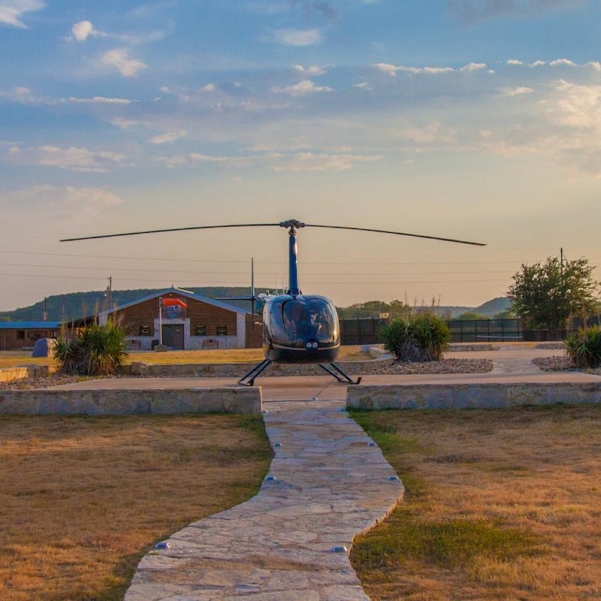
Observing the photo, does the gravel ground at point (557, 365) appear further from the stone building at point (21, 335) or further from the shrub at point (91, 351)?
the stone building at point (21, 335)

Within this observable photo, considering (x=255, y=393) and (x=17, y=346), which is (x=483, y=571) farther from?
(x=17, y=346)

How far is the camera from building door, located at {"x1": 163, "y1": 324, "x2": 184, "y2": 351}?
175 feet

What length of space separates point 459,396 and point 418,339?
1062cm

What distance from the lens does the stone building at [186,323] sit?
2079 inches

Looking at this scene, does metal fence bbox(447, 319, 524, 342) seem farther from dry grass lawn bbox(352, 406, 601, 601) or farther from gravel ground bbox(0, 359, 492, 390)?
dry grass lawn bbox(352, 406, 601, 601)

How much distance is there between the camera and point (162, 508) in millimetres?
6523

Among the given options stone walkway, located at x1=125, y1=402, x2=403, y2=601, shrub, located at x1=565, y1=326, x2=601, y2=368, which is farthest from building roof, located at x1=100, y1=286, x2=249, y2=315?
stone walkway, located at x1=125, y1=402, x2=403, y2=601

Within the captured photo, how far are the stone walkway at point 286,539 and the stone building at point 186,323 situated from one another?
44.8 m

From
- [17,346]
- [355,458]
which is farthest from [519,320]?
[355,458]

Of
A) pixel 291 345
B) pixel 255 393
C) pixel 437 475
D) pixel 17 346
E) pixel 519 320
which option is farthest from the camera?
pixel 17 346

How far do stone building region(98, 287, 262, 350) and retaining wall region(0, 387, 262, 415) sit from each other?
39858 millimetres

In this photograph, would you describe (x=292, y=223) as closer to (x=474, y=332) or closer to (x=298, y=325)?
(x=298, y=325)

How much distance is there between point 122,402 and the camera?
12453 mm

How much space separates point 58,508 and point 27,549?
123 cm
